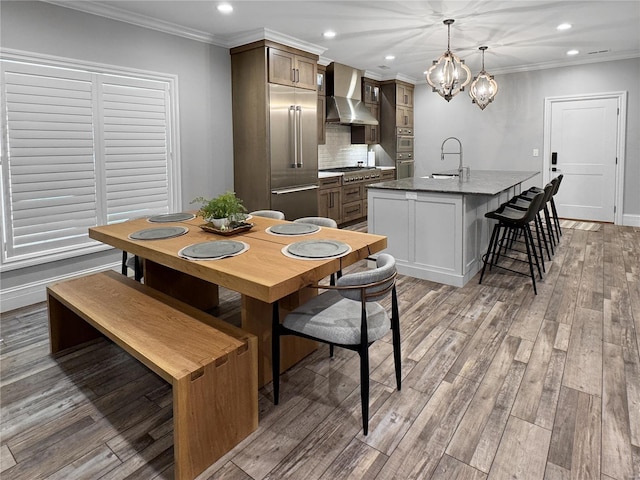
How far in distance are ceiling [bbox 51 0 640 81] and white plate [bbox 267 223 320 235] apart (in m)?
2.28

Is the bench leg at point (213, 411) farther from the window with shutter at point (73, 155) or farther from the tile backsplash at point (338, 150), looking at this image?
the tile backsplash at point (338, 150)

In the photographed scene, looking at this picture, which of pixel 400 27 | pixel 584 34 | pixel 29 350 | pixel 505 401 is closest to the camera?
pixel 505 401

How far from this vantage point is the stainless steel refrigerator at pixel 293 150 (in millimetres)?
4992

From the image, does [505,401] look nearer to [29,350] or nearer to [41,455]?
[41,455]

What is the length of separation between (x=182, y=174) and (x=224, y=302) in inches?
71.8

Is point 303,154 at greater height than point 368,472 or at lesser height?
greater

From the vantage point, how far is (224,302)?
11.8 feet

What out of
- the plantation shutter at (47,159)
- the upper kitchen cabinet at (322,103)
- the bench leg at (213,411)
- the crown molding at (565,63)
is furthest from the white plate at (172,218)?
the crown molding at (565,63)

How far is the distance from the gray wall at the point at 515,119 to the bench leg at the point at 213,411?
6.87 meters

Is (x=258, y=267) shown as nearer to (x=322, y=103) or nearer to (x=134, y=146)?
(x=134, y=146)

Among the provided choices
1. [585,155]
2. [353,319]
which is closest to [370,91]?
[585,155]

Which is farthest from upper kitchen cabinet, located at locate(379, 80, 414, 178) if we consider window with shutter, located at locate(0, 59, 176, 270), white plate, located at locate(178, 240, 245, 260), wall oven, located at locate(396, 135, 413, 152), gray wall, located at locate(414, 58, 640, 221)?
white plate, located at locate(178, 240, 245, 260)

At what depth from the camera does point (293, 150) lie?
17.3 feet

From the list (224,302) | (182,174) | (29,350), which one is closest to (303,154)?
(182,174)
